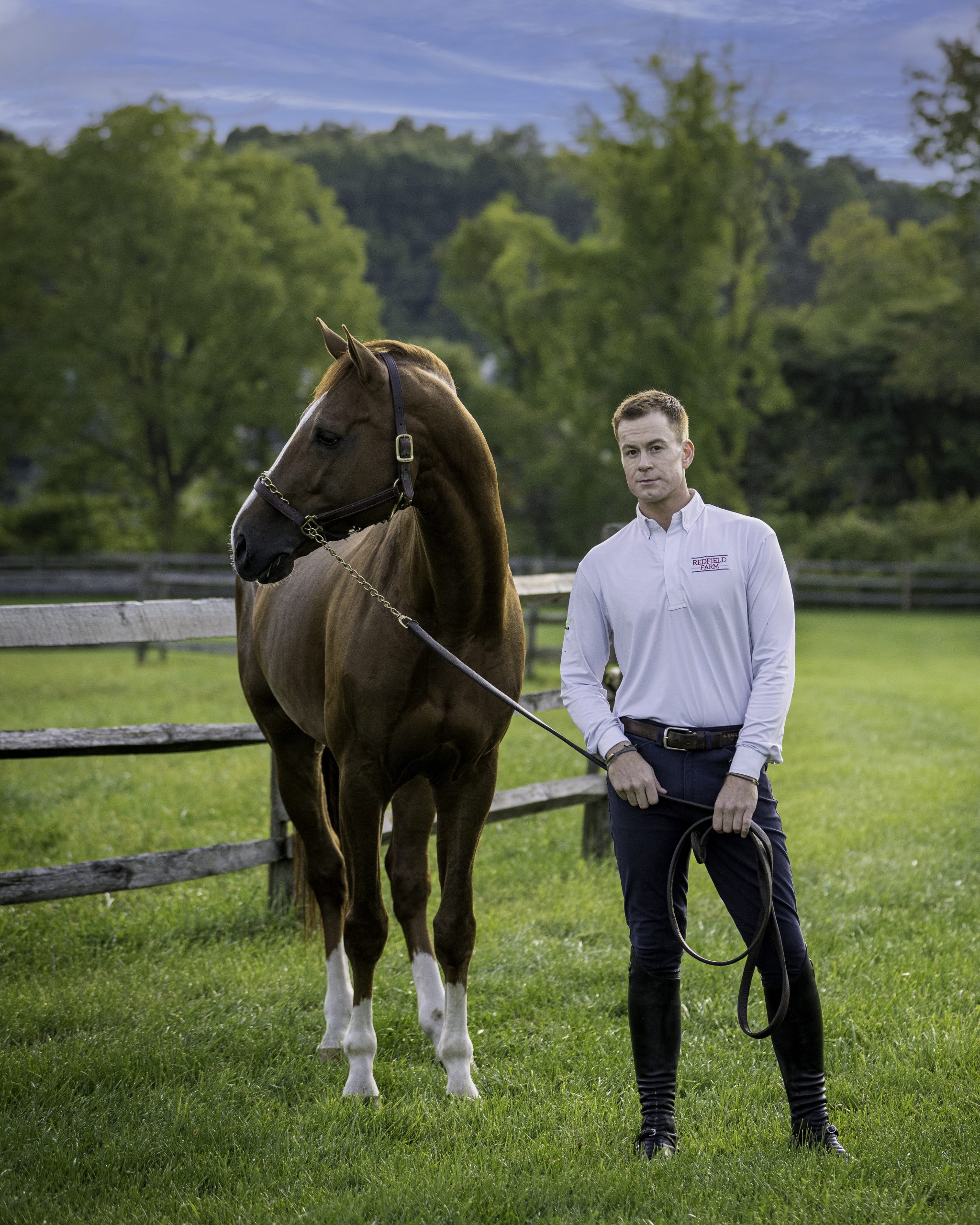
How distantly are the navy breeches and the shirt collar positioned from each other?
576mm

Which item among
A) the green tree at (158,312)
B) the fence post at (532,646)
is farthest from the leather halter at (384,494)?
the green tree at (158,312)

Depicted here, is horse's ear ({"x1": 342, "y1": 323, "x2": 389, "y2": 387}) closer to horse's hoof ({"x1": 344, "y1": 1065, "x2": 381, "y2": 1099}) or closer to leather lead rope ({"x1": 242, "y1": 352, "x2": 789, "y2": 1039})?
leather lead rope ({"x1": 242, "y1": 352, "x2": 789, "y2": 1039})

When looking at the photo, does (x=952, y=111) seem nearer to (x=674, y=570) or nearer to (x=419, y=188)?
(x=674, y=570)

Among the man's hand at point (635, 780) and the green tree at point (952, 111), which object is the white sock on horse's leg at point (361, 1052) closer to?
the man's hand at point (635, 780)

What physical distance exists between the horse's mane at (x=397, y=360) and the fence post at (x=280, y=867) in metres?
2.35

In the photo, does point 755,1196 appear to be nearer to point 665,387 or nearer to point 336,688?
point 336,688

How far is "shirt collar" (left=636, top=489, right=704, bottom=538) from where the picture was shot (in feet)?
9.25

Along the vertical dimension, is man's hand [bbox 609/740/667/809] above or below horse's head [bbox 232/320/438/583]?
below

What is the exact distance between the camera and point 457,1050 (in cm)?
342

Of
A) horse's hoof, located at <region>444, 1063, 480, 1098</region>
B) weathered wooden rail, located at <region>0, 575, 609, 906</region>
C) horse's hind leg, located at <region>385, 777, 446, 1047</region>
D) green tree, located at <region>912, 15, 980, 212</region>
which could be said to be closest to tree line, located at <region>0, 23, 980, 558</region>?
green tree, located at <region>912, 15, 980, 212</region>

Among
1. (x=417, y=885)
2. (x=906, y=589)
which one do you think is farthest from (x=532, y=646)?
(x=906, y=589)

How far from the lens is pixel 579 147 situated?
31016 millimetres

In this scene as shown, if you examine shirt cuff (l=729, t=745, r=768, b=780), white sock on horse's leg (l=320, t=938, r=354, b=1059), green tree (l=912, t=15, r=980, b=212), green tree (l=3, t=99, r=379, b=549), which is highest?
green tree (l=912, t=15, r=980, b=212)

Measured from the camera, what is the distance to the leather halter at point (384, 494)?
3057 millimetres
